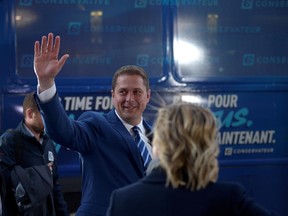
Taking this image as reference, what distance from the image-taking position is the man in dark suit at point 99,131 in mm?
2199

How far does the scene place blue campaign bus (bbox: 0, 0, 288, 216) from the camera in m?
3.84

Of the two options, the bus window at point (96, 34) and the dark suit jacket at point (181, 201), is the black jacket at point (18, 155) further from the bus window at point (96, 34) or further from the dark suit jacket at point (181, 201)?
the dark suit jacket at point (181, 201)

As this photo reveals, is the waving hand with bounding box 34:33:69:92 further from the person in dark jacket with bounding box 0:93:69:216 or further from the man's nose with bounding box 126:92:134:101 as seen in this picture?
the person in dark jacket with bounding box 0:93:69:216

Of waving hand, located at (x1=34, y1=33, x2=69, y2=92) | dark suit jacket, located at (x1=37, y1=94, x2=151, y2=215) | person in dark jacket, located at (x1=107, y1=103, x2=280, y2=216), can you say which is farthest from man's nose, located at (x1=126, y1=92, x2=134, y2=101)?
person in dark jacket, located at (x1=107, y1=103, x2=280, y2=216)

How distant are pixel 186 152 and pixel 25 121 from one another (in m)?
2.05

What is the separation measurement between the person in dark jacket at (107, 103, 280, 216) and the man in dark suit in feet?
2.35

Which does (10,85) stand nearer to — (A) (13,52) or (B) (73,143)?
(A) (13,52)

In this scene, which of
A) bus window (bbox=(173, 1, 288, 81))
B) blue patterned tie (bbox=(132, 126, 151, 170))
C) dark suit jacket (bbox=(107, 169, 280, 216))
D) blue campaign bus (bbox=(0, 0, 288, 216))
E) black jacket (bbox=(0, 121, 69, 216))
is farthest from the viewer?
bus window (bbox=(173, 1, 288, 81))

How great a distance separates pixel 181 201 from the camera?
152 centimetres

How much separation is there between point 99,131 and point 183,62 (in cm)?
195

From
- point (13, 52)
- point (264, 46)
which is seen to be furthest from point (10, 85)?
point (264, 46)

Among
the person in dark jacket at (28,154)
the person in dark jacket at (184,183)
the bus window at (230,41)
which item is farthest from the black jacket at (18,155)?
the person in dark jacket at (184,183)

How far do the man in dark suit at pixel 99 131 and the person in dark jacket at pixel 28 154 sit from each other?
0.90m

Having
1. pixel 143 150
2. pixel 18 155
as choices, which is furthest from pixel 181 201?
pixel 18 155
